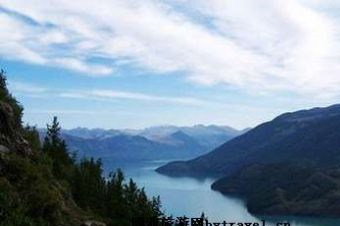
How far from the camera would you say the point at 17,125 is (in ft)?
182

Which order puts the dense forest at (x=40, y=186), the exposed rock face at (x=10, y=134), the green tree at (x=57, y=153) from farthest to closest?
the green tree at (x=57, y=153), the exposed rock face at (x=10, y=134), the dense forest at (x=40, y=186)

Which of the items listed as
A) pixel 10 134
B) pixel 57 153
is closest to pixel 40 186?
pixel 10 134

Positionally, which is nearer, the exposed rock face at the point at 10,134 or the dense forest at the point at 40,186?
the dense forest at the point at 40,186

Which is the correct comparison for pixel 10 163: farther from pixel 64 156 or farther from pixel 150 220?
pixel 64 156

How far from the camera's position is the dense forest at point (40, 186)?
39.1 metres

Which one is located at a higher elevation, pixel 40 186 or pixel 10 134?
pixel 10 134

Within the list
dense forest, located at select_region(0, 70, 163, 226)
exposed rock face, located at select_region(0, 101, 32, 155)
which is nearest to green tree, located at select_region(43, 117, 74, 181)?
dense forest, located at select_region(0, 70, 163, 226)

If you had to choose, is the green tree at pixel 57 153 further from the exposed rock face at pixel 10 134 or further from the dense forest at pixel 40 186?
the exposed rock face at pixel 10 134

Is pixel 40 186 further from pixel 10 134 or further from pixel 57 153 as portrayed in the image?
pixel 57 153

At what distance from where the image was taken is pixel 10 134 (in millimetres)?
50906

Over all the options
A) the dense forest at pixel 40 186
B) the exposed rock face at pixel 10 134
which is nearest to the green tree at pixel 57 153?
the dense forest at pixel 40 186

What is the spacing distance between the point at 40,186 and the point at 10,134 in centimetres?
940

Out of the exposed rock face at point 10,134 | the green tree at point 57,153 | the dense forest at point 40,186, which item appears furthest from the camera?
the green tree at point 57,153

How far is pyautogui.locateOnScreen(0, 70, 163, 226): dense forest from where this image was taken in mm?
39125
